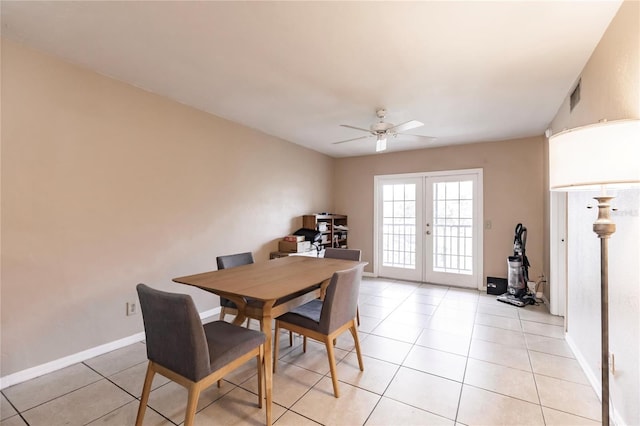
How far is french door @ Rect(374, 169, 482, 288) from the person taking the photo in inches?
190

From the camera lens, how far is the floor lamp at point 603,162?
113 centimetres

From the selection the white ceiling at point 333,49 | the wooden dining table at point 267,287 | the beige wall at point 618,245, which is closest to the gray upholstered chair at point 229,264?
the wooden dining table at point 267,287

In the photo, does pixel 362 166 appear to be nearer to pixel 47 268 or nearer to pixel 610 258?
pixel 610 258

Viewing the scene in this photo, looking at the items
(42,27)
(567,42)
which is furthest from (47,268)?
(567,42)

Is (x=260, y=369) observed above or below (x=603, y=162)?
below

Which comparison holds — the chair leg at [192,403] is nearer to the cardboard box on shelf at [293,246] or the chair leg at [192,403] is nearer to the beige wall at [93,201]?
the beige wall at [93,201]

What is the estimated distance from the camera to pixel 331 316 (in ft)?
6.57

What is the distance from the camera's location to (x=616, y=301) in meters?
1.68

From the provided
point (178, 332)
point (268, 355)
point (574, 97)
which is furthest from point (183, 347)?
point (574, 97)

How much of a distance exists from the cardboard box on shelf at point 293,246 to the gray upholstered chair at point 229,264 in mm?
1373

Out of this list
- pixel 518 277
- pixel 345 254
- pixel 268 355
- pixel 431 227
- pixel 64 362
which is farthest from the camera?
pixel 431 227

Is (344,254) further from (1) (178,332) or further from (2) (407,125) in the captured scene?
(1) (178,332)

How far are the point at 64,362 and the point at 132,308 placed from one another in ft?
1.94

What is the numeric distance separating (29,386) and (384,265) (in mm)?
4885
